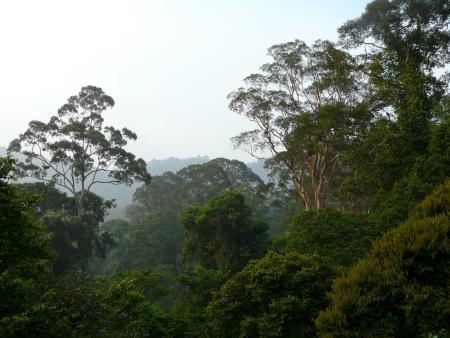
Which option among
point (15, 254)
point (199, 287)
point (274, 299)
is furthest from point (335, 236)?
point (15, 254)

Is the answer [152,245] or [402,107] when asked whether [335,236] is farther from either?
[152,245]

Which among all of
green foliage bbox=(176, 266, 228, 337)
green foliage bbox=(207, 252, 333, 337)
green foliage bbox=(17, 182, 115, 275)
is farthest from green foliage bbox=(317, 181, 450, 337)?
green foliage bbox=(17, 182, 115, 275)

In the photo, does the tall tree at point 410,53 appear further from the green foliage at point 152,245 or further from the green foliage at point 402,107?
the green foliage at point 152,245

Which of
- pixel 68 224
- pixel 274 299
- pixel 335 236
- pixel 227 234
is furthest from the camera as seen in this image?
pixel 227 234

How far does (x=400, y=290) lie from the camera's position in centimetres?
737

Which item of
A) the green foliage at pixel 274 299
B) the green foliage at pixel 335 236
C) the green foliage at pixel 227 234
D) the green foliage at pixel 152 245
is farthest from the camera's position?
the green foliage at pixel 152 245

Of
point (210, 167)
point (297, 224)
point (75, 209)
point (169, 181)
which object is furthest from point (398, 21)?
point (169, 181)

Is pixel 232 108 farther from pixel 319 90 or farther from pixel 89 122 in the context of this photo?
pixel 89 122

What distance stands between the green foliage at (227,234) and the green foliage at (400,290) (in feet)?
47.1

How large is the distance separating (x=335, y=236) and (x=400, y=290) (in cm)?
724

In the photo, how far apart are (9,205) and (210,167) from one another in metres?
35.7

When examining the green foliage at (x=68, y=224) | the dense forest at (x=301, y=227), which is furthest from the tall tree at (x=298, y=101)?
the green foliage at (x=68, y=224)

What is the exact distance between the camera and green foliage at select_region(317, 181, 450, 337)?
7086 mm

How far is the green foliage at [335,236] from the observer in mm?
13883
